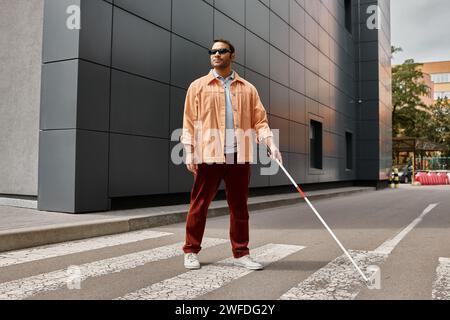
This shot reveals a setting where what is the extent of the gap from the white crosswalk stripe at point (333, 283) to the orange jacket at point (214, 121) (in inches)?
51.5

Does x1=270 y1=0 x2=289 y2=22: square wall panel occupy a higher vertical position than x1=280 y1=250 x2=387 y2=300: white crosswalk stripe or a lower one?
higher

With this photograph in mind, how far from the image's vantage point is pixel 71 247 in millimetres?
5168

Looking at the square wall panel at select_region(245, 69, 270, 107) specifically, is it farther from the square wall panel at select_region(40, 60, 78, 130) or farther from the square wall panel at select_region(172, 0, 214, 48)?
the square wall panel at select_region(40, 60, 78, 130)

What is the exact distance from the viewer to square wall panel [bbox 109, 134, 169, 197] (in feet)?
26.3

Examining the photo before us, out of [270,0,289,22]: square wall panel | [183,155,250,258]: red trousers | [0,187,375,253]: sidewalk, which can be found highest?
[270,0,289,22]: square wall panel

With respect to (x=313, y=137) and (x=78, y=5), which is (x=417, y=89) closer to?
(x=313, y=137)

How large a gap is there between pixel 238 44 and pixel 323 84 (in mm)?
8435

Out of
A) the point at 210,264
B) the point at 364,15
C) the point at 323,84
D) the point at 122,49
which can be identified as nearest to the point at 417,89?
the point at 364,15

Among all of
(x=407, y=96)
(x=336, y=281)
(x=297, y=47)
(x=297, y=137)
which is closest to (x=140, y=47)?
(x=336, y=281)

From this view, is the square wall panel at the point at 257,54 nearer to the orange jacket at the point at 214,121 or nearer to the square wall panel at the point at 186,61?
the square wall panel at the point at 186,61

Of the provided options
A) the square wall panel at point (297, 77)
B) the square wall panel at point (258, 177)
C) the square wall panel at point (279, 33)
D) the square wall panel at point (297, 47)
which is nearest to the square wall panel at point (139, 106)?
the square wall panel at point (258, 177)

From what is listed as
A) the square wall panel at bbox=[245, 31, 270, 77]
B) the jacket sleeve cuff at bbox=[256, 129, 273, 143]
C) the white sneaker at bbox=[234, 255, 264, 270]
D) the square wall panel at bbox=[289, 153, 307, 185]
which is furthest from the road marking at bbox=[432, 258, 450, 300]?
the square wall panel at bbox=[289, 153, 307, 185]

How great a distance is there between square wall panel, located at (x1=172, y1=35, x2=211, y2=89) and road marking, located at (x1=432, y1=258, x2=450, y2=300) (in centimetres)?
703

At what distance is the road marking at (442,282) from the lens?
321cm
